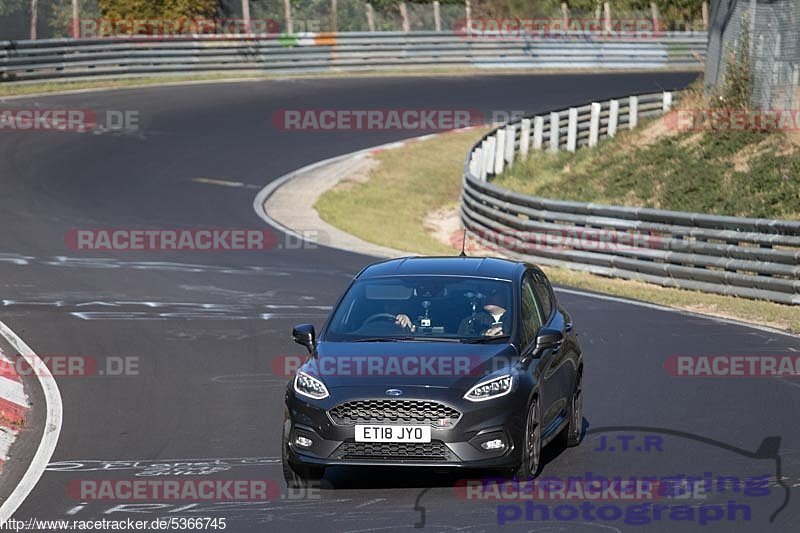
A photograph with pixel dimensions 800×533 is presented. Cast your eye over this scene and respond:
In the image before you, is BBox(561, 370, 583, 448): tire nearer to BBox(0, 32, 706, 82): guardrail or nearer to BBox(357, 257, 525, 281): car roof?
BBox(357, 257, 525, 281): car roof

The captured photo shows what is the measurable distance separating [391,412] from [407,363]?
476mm

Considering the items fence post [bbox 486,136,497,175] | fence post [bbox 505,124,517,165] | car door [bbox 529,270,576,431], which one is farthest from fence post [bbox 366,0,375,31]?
car door [bbox 529,270,576,431]

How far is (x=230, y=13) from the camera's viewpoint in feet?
164

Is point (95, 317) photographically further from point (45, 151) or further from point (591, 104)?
point (591, 104)

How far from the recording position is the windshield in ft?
35.1

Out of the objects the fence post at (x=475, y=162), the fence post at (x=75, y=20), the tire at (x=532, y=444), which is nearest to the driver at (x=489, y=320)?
the tire at (x=532, y=444)

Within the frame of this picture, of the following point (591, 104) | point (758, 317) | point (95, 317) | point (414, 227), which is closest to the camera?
point (95, 317)

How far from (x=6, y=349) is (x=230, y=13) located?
3566 cm

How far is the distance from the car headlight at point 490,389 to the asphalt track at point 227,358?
703 millimetres

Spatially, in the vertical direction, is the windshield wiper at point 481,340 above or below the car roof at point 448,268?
below

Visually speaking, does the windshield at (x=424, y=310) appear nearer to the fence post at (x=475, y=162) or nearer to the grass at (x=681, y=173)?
the grass at (x=681, y=173)

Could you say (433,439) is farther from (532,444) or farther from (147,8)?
(147,8)

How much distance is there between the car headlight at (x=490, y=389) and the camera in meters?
9.84

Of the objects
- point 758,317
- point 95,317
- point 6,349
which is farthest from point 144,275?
point 758,317
